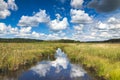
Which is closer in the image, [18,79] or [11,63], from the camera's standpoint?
[18,79]

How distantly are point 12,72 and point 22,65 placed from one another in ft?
12.0

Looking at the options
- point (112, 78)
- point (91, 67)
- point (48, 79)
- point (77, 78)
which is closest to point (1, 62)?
point (48, 79)

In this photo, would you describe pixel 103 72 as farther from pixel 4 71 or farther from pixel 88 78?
pixel 4 71

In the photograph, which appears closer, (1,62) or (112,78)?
(112,78)

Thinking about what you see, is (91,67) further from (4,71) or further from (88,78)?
(4,71)

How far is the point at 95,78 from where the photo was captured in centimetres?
1591

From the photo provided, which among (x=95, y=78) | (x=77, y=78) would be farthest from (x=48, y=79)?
(x=95, y=78)

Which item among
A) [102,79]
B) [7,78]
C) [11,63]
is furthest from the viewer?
[11,63]

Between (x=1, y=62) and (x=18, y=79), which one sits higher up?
(x=1, y=62)

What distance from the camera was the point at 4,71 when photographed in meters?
18.1

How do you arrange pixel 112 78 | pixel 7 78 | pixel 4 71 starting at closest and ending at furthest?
pixel 112 78 < pixel 7 78 < pixel 4 71

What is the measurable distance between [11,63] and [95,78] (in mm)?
8919

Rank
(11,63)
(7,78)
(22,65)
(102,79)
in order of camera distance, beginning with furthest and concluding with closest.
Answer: (22,65)
(11,63)
(7,78)
(102,79)

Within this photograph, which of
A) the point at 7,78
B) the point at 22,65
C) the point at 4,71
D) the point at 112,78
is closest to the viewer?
the point at 112,78
